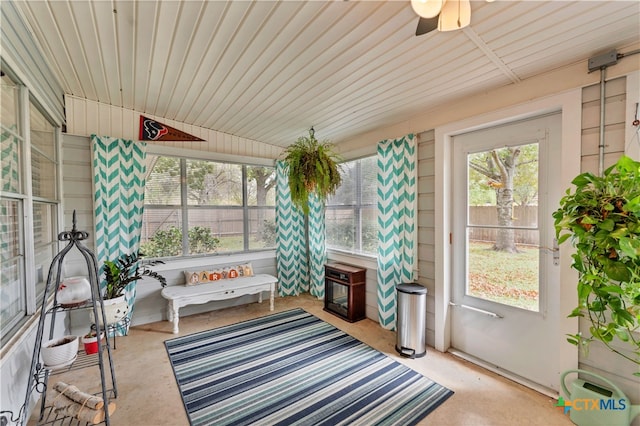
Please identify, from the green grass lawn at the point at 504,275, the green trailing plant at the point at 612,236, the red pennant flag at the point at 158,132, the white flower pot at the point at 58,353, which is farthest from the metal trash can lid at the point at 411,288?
the red pennant flag at the point at 158,132

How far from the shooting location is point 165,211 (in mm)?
3555

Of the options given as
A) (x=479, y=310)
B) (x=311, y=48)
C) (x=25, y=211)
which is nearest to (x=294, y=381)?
(x=479, y=310)

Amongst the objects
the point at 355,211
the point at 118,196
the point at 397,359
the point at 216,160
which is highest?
the point at 216,160

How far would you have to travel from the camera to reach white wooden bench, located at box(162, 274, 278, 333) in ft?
10.4

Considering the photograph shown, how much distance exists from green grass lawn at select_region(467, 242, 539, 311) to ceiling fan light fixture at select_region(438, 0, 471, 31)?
182 cm

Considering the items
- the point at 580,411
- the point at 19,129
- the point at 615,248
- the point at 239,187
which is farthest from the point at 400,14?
the point at 239,187

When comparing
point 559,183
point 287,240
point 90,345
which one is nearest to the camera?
point 559,183

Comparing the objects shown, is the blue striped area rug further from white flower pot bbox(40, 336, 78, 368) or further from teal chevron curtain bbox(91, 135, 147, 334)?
teal chevron curtain bbox(91, 135, 147, 334)

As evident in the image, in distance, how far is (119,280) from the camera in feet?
9.66

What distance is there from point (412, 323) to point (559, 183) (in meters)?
1.66

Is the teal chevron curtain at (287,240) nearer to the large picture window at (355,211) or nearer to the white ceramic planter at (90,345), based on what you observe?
the large picture window at (355,211)

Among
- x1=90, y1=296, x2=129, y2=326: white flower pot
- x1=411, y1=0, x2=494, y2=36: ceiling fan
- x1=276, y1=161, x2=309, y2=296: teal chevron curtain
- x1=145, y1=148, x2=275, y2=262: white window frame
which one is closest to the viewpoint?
x1=411, y1=0, x2=494, y2=36: ceiling fan

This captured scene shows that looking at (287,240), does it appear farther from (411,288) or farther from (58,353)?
(58,353)

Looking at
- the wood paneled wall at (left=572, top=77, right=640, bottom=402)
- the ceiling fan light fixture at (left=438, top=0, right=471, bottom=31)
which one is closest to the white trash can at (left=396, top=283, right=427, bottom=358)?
the wood paneled wall at (left=572, top=77, right=640, bottom=402)
